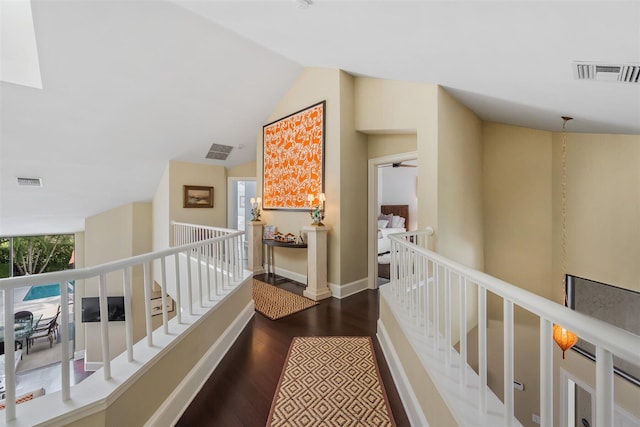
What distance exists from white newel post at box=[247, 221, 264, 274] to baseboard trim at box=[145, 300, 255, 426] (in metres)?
2.36

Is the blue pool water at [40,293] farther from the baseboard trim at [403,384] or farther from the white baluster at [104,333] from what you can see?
the baseboard trim at [403,384]

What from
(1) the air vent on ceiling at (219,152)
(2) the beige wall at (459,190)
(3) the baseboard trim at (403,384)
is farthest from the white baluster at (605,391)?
(1) the air vent on ceiling at (219,152)

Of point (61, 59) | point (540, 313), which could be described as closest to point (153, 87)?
point (61, 59)

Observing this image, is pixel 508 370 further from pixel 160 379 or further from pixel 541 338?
pixel 160 379

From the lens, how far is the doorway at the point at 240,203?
6566 mm

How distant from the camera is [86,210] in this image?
5.96 metres

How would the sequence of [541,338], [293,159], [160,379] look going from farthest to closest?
1. [293,159]
2. [160,379]
3. [541,338]

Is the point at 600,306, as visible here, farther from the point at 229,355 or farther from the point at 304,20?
the point at 304,20

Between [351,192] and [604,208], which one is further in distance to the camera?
[351,192]

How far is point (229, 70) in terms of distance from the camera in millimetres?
4055

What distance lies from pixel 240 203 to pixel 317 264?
14.2ft

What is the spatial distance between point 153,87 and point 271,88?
1791 mm

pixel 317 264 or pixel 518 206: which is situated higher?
pixel 518 206

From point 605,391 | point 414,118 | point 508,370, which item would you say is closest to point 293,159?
point 414,118
